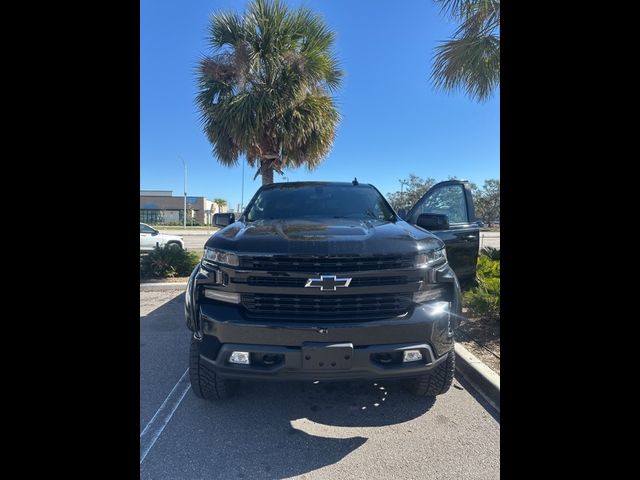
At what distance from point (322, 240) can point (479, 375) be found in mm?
2045

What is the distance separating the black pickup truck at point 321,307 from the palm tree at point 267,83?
19.8ft

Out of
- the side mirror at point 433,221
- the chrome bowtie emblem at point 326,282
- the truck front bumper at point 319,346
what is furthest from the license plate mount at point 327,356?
the side mirror at point 433,221

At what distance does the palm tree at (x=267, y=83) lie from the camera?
764 cm

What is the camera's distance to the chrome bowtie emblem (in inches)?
82.2

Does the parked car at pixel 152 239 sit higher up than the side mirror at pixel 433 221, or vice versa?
the side mirror at pixel 433 221

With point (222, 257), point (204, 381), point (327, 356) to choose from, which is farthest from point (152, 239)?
point (327, 356)

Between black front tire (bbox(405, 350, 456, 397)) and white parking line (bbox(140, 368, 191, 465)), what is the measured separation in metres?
1.96

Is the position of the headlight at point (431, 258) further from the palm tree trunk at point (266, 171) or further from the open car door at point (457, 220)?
the palm tree trunk at point (266, 171)

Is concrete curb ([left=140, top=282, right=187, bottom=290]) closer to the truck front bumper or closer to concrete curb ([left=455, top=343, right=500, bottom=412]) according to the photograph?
the truck front bumper

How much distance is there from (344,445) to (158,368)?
2.17 meters

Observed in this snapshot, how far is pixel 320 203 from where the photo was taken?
11.7 feet
